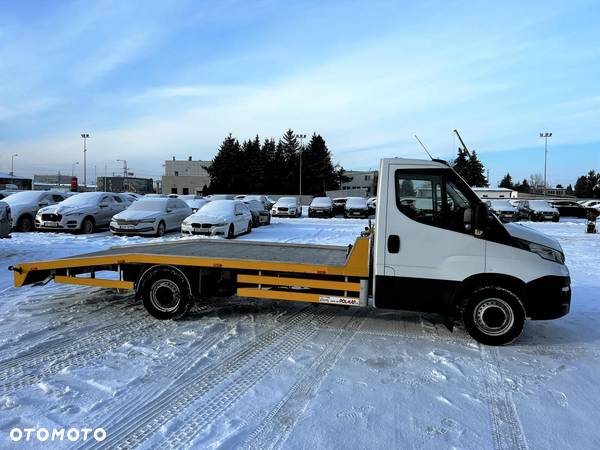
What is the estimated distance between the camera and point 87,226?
17.7 meters

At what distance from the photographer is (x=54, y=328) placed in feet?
19.6

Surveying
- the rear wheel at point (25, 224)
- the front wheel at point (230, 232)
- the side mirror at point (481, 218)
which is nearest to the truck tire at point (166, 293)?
the side mirror at point (481, 218)

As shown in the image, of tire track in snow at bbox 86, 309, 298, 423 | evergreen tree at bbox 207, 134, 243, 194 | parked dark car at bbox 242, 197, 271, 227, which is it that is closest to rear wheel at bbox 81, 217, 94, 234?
parked dark car at bbox 242, 197, 271, 227

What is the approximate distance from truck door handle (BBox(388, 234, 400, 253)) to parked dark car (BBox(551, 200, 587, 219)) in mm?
40970

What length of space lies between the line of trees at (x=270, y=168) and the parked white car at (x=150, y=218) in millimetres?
54053

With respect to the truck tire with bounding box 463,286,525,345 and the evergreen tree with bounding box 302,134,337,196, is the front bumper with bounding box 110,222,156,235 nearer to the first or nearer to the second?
the truck tire with bounding box 463,286,525,345

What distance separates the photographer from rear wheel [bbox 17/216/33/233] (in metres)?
17.8

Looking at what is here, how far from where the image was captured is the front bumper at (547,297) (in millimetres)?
5340

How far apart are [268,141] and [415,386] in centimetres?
7557

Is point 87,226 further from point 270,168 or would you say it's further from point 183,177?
point 183,177

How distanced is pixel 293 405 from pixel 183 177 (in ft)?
319

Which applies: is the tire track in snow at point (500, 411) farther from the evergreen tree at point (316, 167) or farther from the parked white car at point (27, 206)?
the evergreen tree at point (316, 167)

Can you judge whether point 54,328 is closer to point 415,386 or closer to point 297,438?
point 297,438

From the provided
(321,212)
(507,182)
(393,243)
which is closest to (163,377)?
(393,243)
